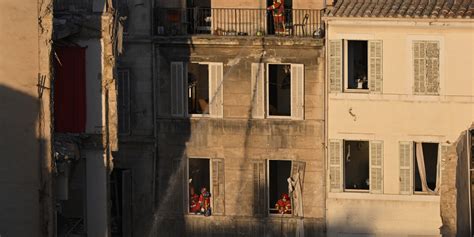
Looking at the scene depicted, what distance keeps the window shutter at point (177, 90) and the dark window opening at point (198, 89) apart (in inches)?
9.9

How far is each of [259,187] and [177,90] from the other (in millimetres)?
3781

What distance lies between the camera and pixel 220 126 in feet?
180

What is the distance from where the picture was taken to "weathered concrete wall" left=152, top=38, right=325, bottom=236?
2146 inches

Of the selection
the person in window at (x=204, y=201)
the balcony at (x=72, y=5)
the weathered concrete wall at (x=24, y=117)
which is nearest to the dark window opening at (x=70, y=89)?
the weathered concrete wall at (x=24, y=117)

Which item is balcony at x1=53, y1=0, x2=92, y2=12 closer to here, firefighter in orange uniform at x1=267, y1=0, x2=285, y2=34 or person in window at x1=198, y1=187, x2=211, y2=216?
firefighter in orange uniform at x1=267, y1=0, x2=285, y2=34

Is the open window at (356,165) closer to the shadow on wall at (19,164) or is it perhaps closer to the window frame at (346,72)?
the window frame at (346,72)

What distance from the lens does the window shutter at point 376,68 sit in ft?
176

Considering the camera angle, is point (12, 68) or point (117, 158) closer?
point (12, 68)

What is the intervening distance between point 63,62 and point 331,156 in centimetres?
1296

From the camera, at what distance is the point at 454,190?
4922 cm

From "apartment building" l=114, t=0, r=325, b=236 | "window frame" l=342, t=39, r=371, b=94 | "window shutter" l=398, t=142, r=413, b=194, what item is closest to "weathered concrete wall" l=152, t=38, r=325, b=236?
"apartment building" l=114, t=0, r=325, b=236

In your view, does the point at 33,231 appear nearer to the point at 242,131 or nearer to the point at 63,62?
the point at 63,62

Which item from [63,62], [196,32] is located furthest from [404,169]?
[63,62]

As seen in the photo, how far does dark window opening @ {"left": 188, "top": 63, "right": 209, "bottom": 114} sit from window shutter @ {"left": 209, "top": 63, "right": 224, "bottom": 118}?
217mm
